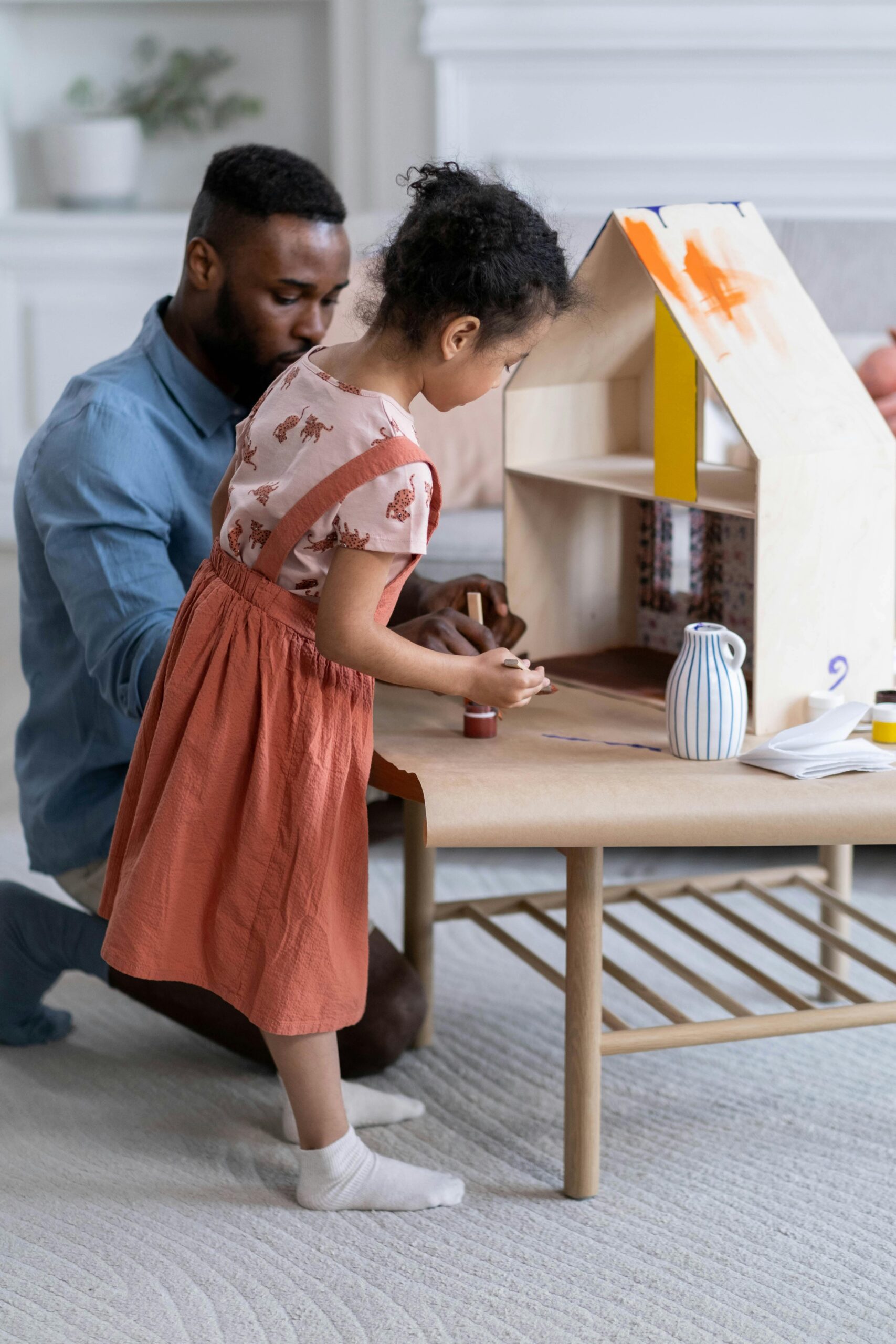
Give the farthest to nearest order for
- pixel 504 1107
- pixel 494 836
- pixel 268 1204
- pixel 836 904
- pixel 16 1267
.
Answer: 1. pixel 836 904
2. pixel 504 1107
3. pixel 268 1204
4. pixel 16 1267
5. pixel 494 836

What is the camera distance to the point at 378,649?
4.02ft

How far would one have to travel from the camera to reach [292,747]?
1303 millimetres

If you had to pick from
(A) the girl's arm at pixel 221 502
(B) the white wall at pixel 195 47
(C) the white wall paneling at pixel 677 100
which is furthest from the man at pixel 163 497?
(B) the white wall at pixel 195 47

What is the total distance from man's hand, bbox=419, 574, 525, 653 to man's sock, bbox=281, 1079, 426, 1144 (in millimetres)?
534

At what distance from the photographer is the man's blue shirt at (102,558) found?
4.83 feet

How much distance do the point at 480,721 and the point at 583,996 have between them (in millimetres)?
293

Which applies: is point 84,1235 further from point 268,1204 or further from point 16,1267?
point 268,1204

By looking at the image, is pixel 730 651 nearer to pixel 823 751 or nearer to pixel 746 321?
pixel 823 751

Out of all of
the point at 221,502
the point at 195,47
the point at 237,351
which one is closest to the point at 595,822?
the point at 221,502

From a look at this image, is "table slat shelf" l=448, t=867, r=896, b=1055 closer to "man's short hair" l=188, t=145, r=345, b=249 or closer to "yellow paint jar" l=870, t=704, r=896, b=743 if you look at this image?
"yellow paint jar" l=870, t=704, r=896, b=743

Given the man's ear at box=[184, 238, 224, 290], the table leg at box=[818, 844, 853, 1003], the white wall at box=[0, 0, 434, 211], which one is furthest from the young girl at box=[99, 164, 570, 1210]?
the white wall at box=[0, 0, 434, 211]

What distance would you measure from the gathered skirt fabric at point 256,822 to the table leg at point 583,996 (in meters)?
0.20

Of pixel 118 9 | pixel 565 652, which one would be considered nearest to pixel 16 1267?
pixel 565 652

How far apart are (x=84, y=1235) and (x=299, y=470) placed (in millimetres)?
783
